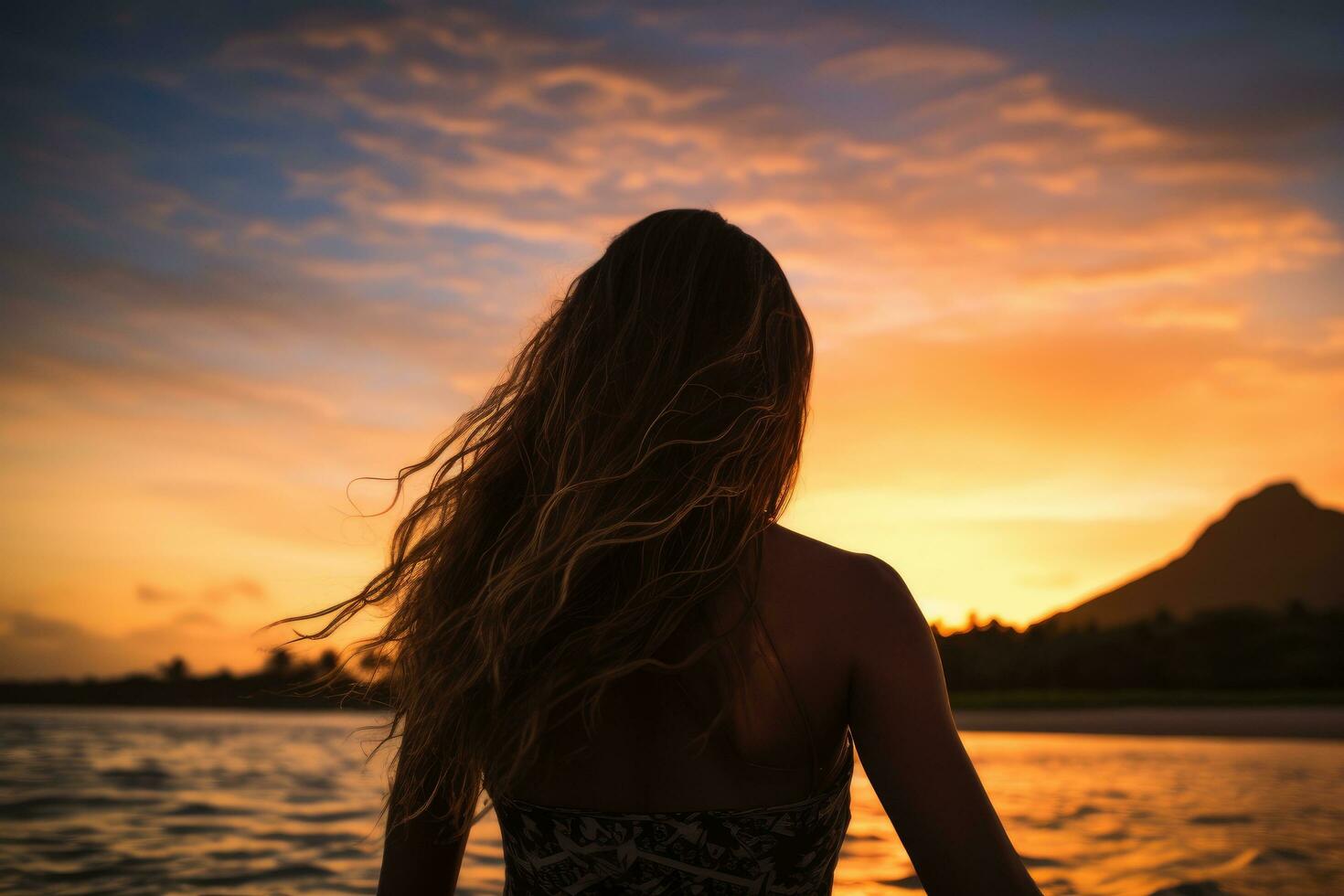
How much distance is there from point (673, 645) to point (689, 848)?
276 millimetres

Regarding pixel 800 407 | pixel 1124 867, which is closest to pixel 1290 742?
pixel 1124 867

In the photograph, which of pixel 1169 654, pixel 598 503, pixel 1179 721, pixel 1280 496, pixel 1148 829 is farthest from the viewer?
pixel 1280 496

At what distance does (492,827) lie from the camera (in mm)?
9523

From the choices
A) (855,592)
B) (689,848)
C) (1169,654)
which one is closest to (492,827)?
(689,848)

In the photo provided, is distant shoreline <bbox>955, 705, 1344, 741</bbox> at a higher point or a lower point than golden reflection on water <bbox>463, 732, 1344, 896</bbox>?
lower

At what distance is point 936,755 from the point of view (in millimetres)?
1195

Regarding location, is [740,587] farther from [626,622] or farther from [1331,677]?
[1331,677]

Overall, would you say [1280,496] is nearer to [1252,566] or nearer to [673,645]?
[1252,566]

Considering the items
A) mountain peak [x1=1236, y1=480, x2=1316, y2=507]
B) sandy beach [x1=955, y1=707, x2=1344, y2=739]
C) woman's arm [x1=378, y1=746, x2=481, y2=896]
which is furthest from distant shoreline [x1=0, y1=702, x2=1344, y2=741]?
mountain peak [x1=1236, y1=480, x2=1316, y2=507]

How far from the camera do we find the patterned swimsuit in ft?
4.13

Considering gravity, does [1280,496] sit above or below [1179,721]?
above

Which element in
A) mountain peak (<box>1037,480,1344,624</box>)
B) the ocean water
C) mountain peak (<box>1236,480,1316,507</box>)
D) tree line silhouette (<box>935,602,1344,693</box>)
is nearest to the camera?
the ocean water

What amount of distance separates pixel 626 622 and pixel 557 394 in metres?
0.41

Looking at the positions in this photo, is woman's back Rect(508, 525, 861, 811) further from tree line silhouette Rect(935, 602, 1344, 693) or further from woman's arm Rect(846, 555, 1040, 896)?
tree line silhouette Rect(935, 602, 1344, 693)
